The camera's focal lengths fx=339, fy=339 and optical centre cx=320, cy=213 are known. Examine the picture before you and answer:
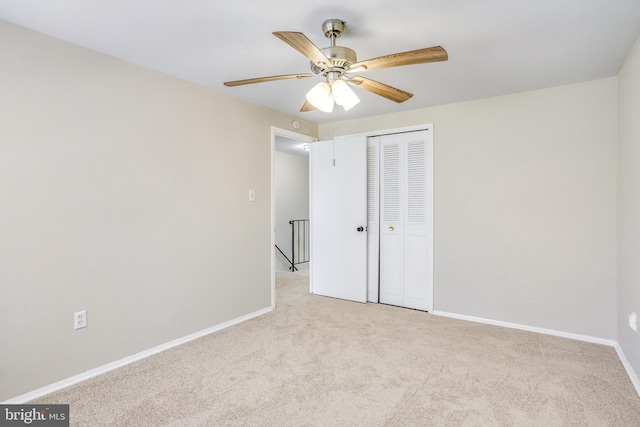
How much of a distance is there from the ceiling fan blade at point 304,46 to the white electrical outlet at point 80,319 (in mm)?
2169

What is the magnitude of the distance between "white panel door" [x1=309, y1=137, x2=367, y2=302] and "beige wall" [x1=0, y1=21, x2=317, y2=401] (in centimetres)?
122

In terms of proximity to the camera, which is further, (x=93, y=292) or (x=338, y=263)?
(x=338, y=263)

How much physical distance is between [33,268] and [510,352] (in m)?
3.39

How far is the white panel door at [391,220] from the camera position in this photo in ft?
12.8

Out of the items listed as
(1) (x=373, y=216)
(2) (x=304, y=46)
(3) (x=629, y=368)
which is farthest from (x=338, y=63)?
(3) (x=629, y=368)

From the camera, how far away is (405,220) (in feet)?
12.7

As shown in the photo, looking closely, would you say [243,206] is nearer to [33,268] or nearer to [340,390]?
[33,268]

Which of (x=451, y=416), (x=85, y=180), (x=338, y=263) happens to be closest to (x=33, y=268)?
(x=85, y=180)

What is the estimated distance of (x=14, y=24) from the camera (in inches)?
78.0

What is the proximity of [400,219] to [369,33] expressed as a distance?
89.1 inches

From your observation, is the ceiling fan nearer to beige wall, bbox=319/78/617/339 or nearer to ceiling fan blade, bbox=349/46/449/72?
ceiling fan blade, bbox=349/46/449/72

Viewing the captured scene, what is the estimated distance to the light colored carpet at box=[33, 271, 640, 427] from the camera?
1861 mm

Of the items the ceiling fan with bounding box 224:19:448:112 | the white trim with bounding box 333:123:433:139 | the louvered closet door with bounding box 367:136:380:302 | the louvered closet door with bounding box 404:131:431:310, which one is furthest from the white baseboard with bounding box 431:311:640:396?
the ceiling fan with bounding box 224:19:448:112

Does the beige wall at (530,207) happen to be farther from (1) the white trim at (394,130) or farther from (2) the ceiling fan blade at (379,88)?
(2) the ceiling fan blade at (379,88)
